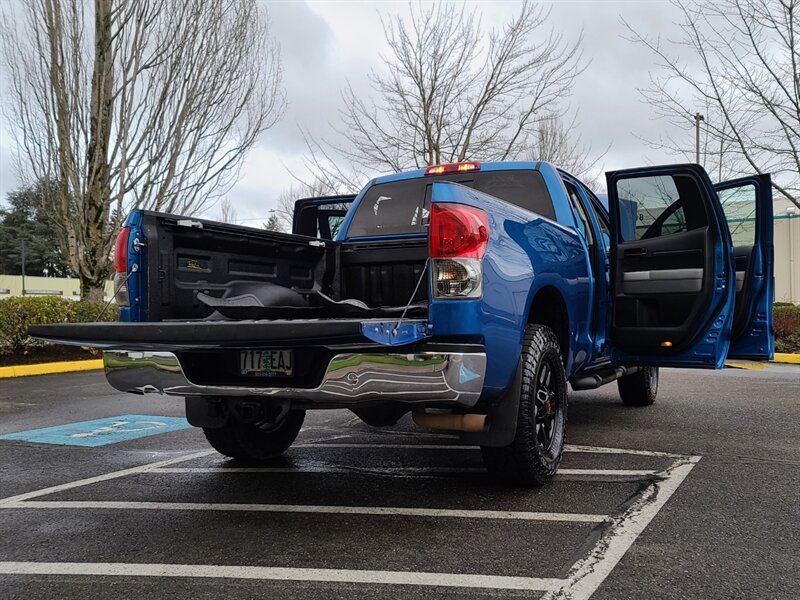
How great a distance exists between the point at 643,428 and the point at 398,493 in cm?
291

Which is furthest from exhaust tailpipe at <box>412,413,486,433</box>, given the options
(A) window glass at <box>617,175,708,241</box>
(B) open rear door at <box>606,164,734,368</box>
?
(A) window glass at <box>617,175,708,241</box>

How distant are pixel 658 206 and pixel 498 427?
9.70ft

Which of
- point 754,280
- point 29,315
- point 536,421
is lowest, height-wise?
point 536,421

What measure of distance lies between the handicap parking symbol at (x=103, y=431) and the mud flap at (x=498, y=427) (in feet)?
11.7

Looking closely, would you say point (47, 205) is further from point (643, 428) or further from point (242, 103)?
point (643, 428)

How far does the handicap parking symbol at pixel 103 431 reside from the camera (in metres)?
5.79

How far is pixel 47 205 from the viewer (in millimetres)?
15094

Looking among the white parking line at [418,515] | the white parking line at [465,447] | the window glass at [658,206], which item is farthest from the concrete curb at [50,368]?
the window glass at [658,206]

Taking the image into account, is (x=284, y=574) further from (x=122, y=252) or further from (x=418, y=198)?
(x=418, y=198)

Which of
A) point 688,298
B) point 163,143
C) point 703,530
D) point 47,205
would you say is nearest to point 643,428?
point 688,298

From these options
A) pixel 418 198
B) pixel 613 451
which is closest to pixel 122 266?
pixel 418 198

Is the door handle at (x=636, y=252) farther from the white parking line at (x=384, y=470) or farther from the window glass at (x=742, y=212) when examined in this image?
the white parking line at (x=384, y=470)

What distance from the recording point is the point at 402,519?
3475mm

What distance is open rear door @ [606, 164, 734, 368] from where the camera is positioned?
5.10m
